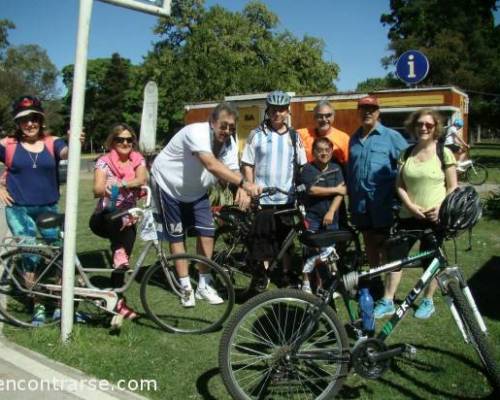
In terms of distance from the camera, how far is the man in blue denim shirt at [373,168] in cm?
432

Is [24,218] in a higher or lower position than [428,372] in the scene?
higher

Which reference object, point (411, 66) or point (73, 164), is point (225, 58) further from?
point (73, 164)

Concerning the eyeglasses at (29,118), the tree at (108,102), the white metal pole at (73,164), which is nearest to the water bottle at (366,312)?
the white metal pole at (73,164)

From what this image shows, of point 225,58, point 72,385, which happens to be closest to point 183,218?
point 72,385

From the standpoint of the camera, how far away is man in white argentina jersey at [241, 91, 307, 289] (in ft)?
15.7

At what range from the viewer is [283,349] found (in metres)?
3.05

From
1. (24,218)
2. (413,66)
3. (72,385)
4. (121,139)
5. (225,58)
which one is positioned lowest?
(72,385)

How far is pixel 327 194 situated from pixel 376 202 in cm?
50

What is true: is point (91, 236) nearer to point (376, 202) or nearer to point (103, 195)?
point (103, 195)

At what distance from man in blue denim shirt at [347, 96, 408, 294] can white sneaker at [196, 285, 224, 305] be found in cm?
138

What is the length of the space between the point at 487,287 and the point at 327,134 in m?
2.28

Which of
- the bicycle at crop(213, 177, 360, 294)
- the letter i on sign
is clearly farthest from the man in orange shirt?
the letter i on sign

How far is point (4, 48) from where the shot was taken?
57219 mm

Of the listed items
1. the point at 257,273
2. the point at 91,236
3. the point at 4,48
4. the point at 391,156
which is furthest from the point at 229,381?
the point at 4,48
